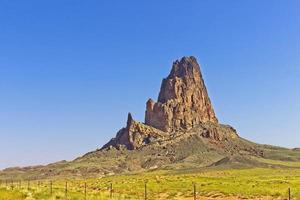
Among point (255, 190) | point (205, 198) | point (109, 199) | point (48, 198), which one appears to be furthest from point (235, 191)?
point (48, 198)

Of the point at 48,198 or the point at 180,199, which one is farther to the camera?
the point at 180,199

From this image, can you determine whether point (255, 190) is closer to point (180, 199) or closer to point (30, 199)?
point (180, 199)

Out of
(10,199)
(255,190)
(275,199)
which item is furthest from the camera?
(255,190)

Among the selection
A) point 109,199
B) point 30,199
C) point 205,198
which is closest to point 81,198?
point 109,199

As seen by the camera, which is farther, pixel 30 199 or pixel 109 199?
pixel 109 199

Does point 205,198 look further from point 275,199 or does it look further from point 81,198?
point 81,198

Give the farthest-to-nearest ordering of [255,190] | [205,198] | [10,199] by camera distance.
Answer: [255,190]
[205,198]
[10,199]

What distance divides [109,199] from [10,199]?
8610 millimetres

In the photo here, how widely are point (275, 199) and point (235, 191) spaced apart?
41.0 feet

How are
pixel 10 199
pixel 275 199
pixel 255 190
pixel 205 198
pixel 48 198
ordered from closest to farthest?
pixel 10 199 → pixel 48 198 → pixel 275 199 → pixel 205 198 → pixel 255 190

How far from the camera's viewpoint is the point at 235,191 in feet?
226

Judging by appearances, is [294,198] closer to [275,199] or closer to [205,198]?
[275,199]

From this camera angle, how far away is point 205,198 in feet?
201

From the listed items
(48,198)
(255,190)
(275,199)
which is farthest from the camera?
(255,190)
